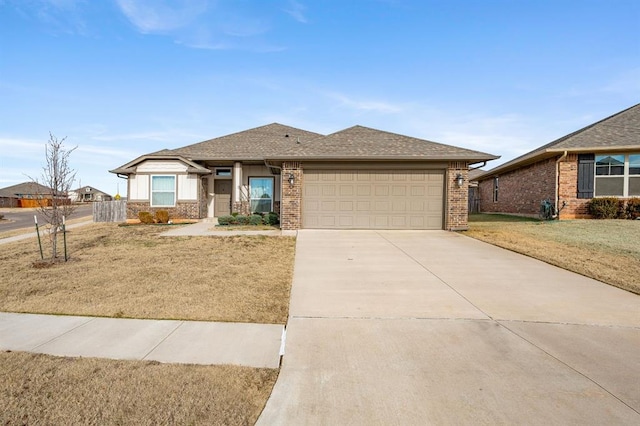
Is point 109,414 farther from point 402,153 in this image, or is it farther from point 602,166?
point 602,166

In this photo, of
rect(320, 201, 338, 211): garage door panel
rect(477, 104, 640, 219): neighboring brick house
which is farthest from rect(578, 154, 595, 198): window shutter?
rect(320, 201, 338, 211): garage door panel

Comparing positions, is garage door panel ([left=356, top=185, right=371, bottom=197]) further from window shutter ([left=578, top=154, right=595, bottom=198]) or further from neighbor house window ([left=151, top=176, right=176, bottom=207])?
window shutter ([left=578, top=154, right=595, bottom=198])

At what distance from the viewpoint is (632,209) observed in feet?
46.7

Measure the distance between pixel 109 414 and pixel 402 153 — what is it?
1231 cm

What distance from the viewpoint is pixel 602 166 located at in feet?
48.8

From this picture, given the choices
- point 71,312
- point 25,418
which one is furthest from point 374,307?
point 71,312

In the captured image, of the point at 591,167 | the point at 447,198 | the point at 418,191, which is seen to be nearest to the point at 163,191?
the point at 418,191

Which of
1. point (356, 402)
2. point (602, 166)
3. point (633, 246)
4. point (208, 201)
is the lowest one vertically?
point (356, 402)

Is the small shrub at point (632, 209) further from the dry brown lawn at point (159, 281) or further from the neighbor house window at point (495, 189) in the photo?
the dry brown lawn at point (159, 281)

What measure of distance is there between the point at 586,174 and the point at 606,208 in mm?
1691

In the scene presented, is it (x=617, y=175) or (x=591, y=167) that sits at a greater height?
(x=591, y=167)

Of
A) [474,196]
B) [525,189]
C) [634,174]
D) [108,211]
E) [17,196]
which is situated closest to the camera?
[634,174]

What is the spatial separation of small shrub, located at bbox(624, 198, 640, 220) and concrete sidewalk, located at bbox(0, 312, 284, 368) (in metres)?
17.3

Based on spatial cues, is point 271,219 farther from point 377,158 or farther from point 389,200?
point 377,158
